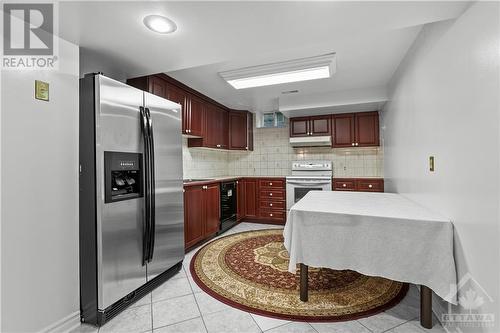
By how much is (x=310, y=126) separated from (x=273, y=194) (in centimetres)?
154

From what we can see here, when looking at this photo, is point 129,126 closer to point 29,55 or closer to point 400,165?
point 29,55

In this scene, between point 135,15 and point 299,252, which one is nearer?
point 135,15

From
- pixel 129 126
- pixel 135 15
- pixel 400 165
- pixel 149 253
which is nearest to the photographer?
pixel 135 15

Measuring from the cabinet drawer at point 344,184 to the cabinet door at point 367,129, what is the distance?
733 millimetres

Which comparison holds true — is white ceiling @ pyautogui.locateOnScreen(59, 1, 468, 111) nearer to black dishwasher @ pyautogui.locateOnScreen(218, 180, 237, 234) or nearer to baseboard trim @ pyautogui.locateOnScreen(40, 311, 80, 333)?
baseboard trim @ pyautogui.locateOnScreen(40, 311, 80, 333)

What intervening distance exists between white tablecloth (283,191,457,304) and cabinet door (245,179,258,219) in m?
2.81

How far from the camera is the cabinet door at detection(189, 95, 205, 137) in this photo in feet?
11.5

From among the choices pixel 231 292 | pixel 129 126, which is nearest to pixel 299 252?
pixel 231 292

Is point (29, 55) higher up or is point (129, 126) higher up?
point (29, 55)

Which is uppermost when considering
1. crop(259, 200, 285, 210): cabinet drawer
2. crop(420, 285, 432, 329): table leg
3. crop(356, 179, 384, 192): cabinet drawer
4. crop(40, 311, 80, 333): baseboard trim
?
crop(356, 179, 384, 192): cabinet drawer

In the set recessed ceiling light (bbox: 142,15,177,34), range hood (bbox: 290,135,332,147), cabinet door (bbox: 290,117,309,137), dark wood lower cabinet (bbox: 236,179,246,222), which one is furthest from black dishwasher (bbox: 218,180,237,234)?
recessed ceiling light (bbox: 142,15,177,34)

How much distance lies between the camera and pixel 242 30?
1705 mm

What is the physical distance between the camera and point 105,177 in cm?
179

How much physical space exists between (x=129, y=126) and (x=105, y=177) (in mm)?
476
